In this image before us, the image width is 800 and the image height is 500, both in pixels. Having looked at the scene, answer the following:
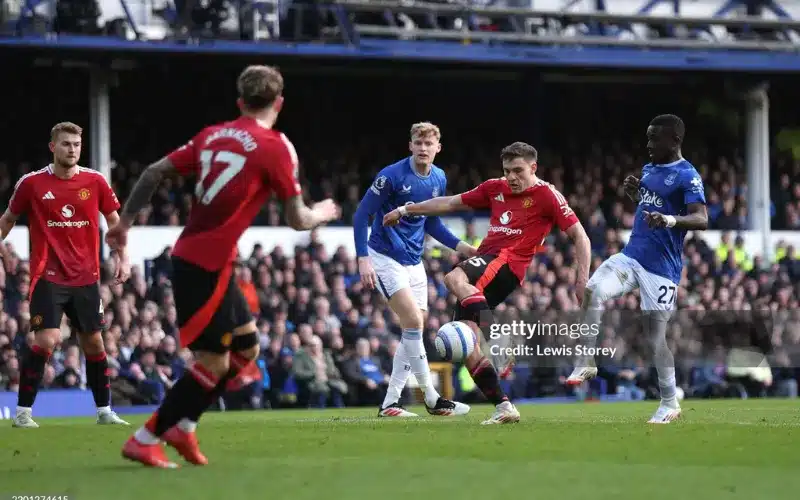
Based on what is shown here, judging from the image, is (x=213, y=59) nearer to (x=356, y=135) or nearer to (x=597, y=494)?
(x=356, y=135)

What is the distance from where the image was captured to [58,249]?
40.2 feet

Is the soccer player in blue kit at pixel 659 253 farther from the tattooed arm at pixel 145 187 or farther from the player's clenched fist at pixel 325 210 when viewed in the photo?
the tattooed arm at pixel 145 187

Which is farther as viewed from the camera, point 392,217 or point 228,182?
point 392,217

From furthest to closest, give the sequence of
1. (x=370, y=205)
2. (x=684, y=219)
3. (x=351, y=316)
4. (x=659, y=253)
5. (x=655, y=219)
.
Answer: (x=351, y=316), (x=370, y=205), (x=659, y=253), (x=684, y=219), (x=655, y=219)

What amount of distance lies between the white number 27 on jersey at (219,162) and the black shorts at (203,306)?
1.28 feet

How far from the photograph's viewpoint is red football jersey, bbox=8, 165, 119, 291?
12227mm

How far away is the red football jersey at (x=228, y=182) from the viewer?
→ 7945 millimetres

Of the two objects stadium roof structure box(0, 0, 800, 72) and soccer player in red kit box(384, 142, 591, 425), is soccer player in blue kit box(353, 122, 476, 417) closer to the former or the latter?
soccer player in red kit box(384, 142, 591, 425)

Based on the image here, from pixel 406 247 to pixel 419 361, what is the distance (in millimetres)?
1105

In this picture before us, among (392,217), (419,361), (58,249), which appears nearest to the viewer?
(392,217)

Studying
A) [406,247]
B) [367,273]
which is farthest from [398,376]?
[406,247]

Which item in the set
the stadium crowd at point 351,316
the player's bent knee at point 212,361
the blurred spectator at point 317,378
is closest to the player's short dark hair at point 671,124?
the player's bent knee at point 212,361

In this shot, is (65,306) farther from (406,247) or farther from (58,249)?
(406,247)

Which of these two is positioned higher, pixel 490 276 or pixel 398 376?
pixel 490 276
